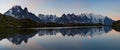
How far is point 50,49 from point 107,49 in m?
10.1

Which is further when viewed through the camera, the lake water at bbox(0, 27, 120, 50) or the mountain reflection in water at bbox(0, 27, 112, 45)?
the mountain reflection in water at bbox(0, 27, 112, 45)

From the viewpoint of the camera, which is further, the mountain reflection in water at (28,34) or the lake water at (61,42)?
the mountain reflection in water at (28,34)

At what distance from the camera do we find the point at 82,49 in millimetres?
39531

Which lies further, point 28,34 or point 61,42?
point 28,34

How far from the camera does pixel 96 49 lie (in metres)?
39.1

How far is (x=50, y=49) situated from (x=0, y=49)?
9.08 metres

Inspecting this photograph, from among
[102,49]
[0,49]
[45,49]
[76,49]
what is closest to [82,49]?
[76,49]

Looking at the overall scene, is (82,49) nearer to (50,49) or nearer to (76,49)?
(76,49)

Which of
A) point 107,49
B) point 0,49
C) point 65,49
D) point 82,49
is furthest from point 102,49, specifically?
point 0,49

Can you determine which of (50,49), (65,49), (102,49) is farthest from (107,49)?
(50,49)

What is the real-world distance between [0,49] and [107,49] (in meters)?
19.1

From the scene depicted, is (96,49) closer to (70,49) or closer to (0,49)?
(70,49)

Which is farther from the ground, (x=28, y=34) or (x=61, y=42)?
(x=61, y=42)

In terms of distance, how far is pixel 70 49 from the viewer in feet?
130
